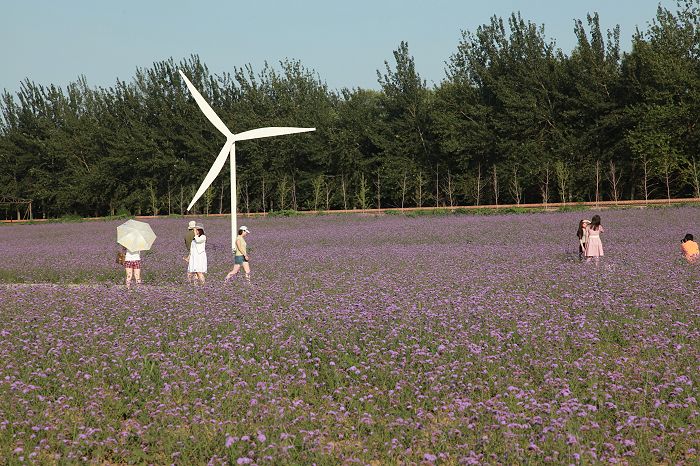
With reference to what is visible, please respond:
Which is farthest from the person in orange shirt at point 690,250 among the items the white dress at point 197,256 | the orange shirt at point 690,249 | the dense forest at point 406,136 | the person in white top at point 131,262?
the dense forest at point 406,136

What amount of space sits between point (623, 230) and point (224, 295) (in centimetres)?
1788

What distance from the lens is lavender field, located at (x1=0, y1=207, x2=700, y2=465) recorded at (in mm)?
6035

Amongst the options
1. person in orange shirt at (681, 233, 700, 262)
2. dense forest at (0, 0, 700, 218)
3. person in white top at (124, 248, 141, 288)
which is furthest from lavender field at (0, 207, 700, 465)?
dense forest at (0, 0, 700, 218)

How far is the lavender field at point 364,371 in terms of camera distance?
19.8 feet

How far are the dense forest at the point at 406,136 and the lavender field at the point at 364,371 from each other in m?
37.4

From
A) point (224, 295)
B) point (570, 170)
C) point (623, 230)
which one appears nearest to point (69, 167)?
point (570, 170)

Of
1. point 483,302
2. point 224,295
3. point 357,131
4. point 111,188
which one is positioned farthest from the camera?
point 111,188

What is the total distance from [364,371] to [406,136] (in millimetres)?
53000

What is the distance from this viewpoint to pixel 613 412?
21.9 ft

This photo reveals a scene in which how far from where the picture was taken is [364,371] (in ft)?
26.3

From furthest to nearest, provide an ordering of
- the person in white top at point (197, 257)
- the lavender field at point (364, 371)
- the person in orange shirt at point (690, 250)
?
the person in white top at point (197, 257) < the person in orange shirt at point (690, 250) < the lavender field at point (364, 371)

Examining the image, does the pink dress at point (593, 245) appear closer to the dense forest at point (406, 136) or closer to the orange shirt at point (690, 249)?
the orange shirt at point (690, 249)

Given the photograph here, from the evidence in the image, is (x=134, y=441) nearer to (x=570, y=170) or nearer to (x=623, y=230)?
(x=623, y=230)

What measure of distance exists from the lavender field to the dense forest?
37.4 m
